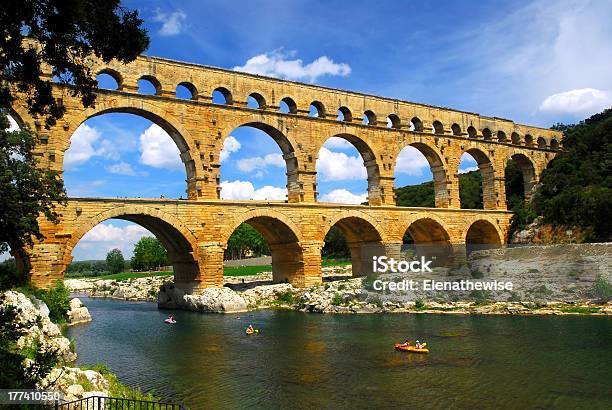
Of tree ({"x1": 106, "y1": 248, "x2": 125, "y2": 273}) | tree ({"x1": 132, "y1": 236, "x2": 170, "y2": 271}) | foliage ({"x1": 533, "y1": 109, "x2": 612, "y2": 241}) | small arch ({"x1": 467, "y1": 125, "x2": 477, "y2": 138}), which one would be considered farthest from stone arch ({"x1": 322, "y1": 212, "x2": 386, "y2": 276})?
tree ({"x1": 106, "y1": 248, "x2": 125, "y2": 273})

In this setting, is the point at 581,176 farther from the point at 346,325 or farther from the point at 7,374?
the point at 7,374

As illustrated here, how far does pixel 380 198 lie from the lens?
123 ft

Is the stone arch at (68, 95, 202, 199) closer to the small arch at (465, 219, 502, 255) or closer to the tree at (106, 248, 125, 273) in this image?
the small arch at (465, 219, 502, 255)

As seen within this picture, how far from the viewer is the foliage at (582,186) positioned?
3569 cm

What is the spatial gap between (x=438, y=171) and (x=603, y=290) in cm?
1668

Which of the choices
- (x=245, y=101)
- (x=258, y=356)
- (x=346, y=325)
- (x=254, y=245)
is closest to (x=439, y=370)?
(x=258, y=356)

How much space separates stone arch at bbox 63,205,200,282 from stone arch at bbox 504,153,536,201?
1285 inches

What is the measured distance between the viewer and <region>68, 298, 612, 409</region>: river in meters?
12.5

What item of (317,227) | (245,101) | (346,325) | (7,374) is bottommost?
(346,325)

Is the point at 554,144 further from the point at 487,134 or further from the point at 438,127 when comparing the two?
the point at 438,127

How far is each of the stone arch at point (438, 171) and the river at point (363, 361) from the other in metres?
17.0

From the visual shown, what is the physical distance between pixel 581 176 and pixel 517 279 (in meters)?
16.2

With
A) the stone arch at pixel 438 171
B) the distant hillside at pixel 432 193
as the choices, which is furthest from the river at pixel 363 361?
the distant hillside at pixel 432 193

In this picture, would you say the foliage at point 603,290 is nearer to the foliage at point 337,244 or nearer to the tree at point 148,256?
the foliage at point 337,244
